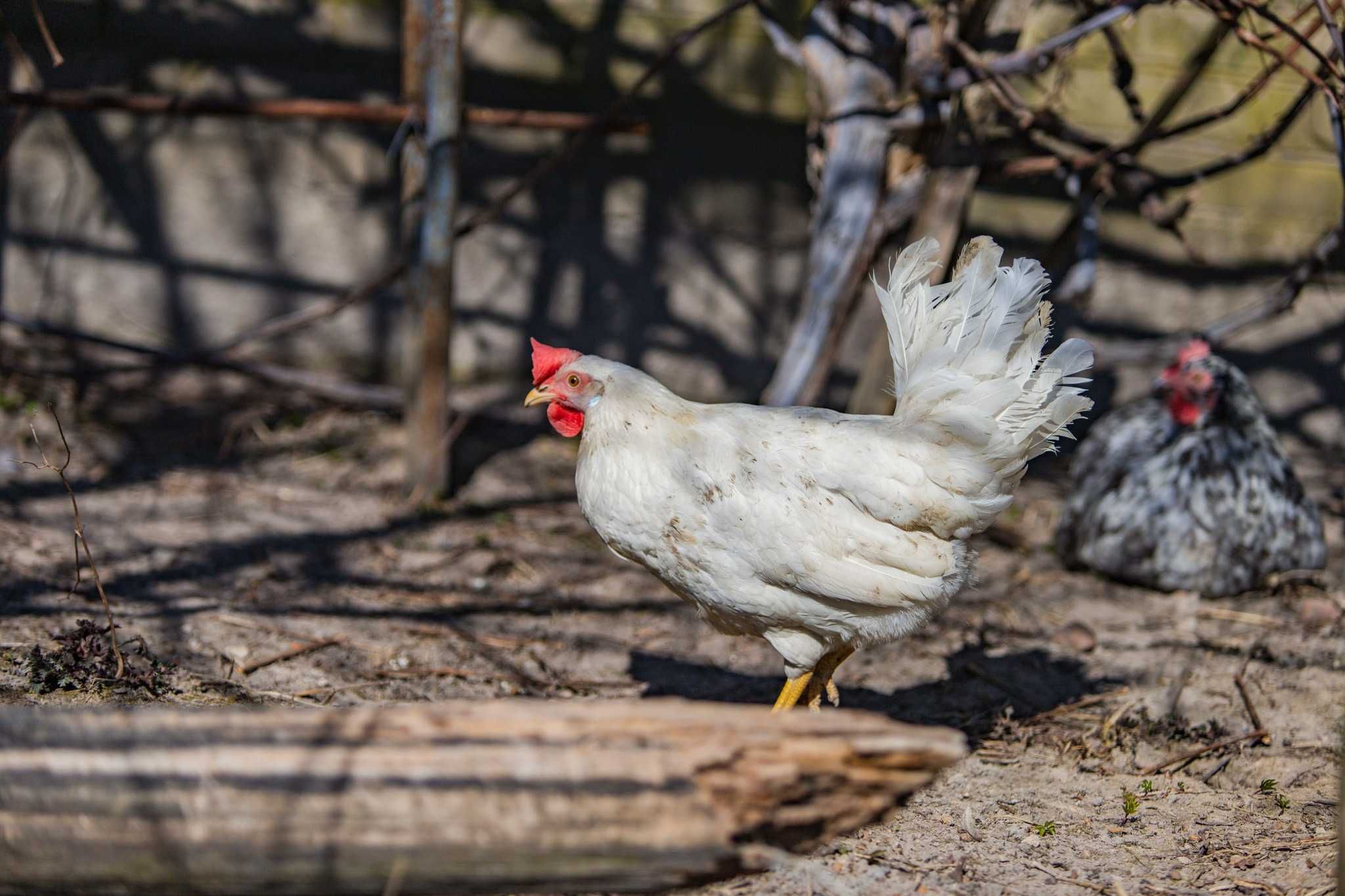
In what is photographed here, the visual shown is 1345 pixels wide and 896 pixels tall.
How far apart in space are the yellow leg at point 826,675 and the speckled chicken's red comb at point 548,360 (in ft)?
3.60

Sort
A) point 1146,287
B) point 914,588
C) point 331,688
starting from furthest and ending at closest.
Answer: point 1146,287, point 331,688, point 914,588

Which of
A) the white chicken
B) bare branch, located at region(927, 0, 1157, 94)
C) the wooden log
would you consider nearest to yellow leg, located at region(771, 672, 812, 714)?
the white chicken

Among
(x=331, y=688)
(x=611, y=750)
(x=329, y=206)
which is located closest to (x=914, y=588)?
(x=611, y=750)

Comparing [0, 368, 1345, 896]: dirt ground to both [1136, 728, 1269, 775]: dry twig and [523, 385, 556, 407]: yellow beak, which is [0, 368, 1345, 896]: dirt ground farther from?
[523, 385, 556, 407]: yellow beak

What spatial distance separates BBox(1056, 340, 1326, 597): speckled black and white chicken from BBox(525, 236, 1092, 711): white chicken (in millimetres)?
1865

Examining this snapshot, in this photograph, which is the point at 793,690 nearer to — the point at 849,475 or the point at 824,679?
the point at 824,679

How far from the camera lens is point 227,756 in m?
1.79

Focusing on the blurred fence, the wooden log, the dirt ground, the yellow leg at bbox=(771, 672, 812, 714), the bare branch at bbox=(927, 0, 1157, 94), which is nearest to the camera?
the wooden log

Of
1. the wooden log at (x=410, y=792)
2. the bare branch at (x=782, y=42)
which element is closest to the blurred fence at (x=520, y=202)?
the bare branch at (x=782, y=42)

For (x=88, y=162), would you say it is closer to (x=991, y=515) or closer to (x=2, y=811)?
(x=2, y=811)

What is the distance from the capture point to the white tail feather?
267 centimetres

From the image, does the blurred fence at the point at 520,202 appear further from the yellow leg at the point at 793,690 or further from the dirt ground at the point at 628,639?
the yellow leg at the point at 793,690

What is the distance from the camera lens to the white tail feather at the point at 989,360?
2.67m

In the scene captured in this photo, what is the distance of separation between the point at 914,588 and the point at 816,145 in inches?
99.8
